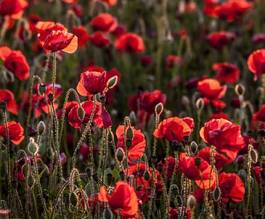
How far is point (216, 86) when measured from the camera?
341 centimetres

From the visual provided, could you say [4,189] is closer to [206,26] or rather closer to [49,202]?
[49,202]

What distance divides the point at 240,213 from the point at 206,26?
287cm

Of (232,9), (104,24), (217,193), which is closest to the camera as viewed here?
(217,193)

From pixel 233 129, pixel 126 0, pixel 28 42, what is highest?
pixel 126 0

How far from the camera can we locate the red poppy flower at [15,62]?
323cm

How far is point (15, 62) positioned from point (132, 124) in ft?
1.78

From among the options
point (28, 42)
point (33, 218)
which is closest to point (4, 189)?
point (33, 218)

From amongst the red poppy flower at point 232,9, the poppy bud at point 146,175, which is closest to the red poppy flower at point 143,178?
A: the poppy bud at point 146,175

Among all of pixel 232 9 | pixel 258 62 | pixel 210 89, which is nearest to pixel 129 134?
pixel 258 62

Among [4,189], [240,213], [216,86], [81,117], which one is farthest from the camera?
[216,86]

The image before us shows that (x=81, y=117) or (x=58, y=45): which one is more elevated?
(x=58, y=45)

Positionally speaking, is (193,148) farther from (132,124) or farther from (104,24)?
(104,24)

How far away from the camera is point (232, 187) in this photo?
2.56 m

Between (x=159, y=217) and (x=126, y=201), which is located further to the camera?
(x=159, y=217)
